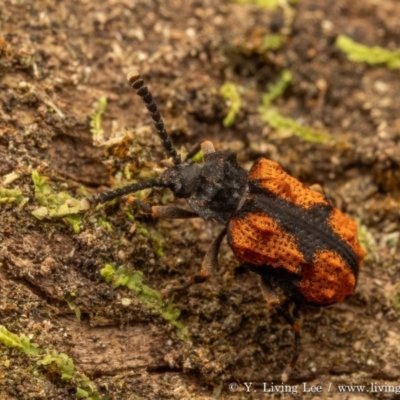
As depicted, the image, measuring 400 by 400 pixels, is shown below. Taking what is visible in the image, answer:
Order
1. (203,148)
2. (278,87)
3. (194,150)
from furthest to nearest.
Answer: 1. (278,87)
2. (194,150)
3. (203,148)

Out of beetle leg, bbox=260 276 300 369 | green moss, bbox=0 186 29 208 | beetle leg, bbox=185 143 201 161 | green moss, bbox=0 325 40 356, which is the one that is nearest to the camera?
green moss, bbox=0 325 40 356

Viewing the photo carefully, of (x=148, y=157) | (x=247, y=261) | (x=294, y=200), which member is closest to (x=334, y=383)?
(x=247, y=261)

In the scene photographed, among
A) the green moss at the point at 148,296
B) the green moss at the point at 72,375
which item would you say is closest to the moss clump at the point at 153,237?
the green moss at the point at 148,296

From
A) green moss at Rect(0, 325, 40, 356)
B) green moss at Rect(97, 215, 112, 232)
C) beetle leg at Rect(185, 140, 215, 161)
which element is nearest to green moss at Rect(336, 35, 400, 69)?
beetle leg at Rect(185, 140, 215, 161)

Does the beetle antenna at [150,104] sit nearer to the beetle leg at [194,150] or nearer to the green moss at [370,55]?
the beetle leg at [194,150]

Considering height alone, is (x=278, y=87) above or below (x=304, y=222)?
above

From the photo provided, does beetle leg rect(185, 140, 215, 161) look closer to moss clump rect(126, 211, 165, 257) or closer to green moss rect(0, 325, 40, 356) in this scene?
moss clump rect(126, 211, 165, 257)

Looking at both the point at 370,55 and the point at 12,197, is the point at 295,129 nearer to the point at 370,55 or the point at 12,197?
the point at 370,55

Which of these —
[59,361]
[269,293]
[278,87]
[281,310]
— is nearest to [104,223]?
[59,361]
